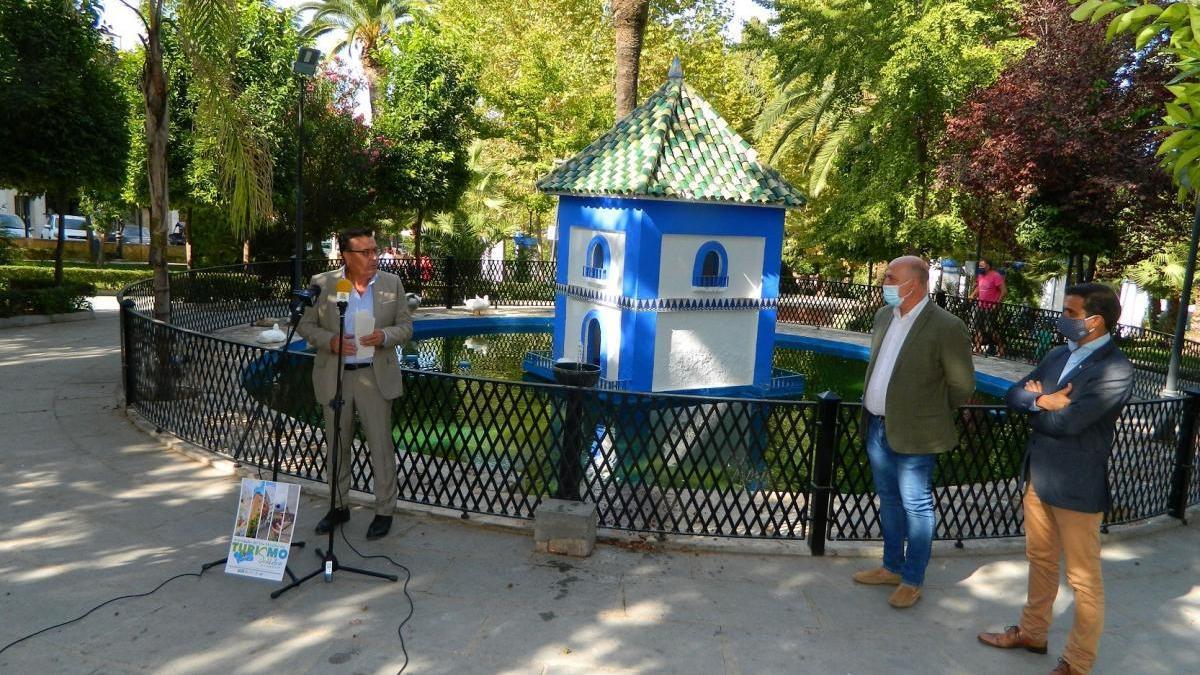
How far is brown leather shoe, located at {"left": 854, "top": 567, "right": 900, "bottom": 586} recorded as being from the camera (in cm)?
505

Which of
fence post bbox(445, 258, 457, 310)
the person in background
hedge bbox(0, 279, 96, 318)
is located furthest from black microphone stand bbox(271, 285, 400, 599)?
fence post bbox(445, 258, 457, 310)

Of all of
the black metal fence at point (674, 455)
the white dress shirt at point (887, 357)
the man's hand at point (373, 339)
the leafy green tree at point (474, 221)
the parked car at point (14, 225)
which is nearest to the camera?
the white dress shirt at point (887, 357)

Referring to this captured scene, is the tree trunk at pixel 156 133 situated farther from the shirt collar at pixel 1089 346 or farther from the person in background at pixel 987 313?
the person in background at pixel 987 313

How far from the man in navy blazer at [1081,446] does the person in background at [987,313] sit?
13.5 m

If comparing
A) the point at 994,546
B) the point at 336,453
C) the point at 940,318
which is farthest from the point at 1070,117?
the point at 336,453

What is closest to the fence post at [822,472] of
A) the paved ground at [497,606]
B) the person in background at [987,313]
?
the paved ground at [497,606]

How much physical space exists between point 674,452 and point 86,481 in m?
4.59

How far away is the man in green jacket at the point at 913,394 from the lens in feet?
14.6

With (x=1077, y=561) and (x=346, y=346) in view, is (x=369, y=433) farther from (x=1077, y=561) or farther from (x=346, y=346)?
(x=1077, y=561)

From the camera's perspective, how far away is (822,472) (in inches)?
217

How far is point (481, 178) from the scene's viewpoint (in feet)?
102

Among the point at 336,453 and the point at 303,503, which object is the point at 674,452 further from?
the point at 303,503

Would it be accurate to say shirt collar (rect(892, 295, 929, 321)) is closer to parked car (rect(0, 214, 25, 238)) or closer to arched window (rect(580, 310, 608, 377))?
arched window (rect(580, 310, 608, 377))

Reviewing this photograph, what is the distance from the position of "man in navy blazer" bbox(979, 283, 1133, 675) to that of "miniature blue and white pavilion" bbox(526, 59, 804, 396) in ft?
22.5
